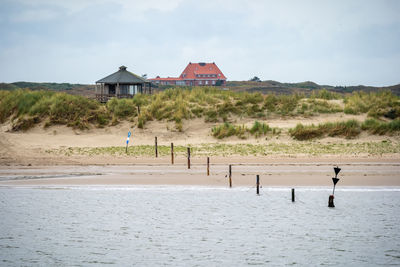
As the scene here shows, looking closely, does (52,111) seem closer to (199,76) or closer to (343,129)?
(343,129)

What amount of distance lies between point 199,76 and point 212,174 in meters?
88.6

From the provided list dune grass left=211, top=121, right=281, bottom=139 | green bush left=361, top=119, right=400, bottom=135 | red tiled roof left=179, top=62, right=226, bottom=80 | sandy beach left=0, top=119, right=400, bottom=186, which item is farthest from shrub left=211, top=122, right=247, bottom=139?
red tiled roof left=179, top=62, right=226, bottom=80

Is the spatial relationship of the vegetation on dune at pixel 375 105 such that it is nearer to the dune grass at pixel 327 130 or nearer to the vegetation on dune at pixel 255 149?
the dune grass at pixel 327 130

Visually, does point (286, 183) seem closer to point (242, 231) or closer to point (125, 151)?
point (242, 231)

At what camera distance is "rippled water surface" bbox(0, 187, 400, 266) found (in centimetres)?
1096

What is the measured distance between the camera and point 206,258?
427 inches

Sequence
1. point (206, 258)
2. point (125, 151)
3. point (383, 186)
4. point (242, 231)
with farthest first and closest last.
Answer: point (125, 151), point (383, 186), point (242, 231), point (206, 258)

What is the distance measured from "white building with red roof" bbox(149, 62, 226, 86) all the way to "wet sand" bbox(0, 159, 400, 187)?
84.0 m

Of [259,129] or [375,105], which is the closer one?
[259,129]

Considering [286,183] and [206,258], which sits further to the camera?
[286,183]

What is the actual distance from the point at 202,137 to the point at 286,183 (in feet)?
36.8

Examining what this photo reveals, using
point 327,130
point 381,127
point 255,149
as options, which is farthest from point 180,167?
point 381,127

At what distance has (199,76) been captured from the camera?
347 ft

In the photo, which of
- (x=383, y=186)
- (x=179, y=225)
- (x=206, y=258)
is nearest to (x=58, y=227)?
(x=179, y=225)
